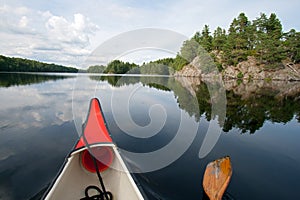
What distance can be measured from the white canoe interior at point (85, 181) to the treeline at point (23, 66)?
91.3 m

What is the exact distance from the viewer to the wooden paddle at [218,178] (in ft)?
9.05

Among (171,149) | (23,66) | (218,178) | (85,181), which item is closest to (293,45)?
(171,149)

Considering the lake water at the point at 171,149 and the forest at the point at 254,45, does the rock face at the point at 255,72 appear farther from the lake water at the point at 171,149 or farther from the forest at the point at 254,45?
the lake water at the point at 171,149

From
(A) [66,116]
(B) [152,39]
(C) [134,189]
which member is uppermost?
(B) [152,39]

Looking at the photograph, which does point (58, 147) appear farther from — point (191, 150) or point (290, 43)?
point (290, 43)

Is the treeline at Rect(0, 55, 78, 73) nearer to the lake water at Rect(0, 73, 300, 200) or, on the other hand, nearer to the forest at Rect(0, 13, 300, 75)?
the forest at Rect(0, 13, 300, 75)

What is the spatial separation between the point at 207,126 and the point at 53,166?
631 centimetres

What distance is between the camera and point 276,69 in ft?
124

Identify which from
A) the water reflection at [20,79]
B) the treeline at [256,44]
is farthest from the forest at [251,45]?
the water reflection at [20,79]

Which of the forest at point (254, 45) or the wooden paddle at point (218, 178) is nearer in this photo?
the wooden paddle at point (218, 178)

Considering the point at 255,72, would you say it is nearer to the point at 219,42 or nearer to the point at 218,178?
the point at 219,42

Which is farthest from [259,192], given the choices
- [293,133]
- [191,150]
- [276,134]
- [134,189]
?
[293,133]

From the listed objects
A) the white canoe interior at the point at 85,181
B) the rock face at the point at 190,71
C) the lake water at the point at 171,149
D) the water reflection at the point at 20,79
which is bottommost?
the water reflection at the point at 20,79

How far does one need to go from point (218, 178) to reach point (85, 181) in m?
2.43
